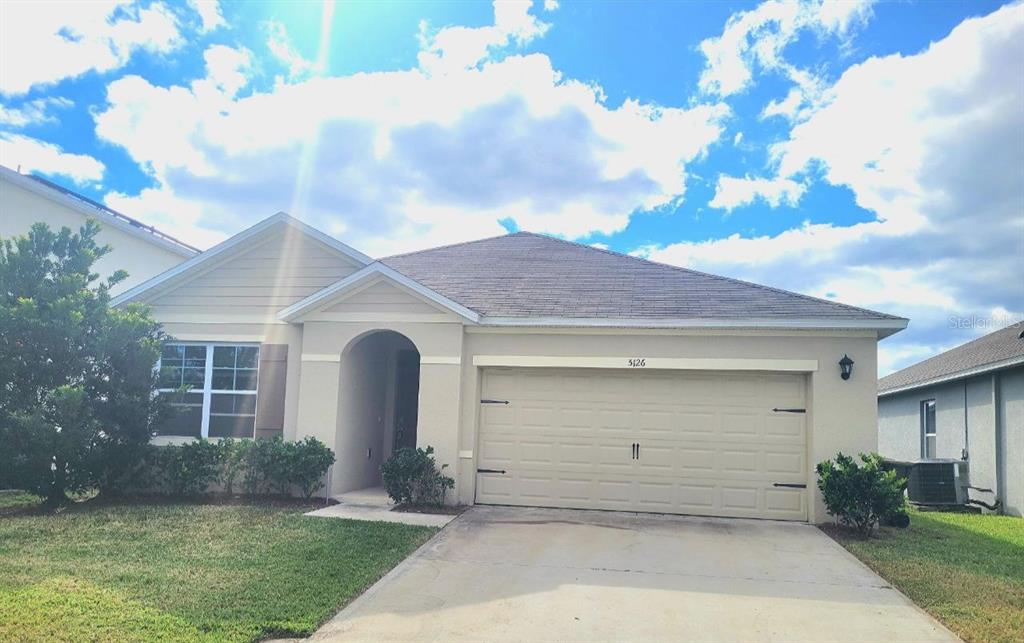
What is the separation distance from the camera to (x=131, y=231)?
57.7ft

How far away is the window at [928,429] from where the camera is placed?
17344 millimetres

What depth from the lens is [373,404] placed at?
13.0 metres

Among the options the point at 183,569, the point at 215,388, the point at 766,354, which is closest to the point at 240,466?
the point at 215,388

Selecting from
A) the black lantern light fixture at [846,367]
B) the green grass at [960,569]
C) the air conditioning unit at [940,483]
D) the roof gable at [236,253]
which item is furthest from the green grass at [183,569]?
the air conditioning unit at [940,483]

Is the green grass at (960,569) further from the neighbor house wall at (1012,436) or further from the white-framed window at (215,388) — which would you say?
the white-framed window at (215,388)

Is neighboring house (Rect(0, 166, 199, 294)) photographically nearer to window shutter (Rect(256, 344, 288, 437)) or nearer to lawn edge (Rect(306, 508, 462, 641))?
window shutter (Rect(256, 344, 288, 437))

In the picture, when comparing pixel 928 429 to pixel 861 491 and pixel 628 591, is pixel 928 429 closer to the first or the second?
pixel 861 491

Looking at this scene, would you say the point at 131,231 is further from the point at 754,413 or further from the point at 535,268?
the point at 754,413

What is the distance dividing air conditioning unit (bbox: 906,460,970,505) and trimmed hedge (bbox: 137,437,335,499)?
11107 millimetres

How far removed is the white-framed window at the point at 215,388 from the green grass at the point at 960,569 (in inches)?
364

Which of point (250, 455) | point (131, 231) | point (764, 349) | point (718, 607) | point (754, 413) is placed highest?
point (131, 231)

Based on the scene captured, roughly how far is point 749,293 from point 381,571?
7530mm

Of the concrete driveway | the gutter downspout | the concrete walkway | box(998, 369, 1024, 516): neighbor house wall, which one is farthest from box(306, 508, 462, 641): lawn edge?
the gutter downspout

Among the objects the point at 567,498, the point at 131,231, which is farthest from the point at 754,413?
the point at 131,231
